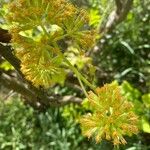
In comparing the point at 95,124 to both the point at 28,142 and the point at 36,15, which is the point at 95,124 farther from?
the point at 28,142

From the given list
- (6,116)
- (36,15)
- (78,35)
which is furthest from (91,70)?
(6,116)

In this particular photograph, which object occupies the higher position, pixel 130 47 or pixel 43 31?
pixel 130 47

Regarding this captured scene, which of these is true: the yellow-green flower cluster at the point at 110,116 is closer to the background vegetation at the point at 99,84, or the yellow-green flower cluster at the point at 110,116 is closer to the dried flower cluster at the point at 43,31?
the dried flower cluster at the point at 43,31

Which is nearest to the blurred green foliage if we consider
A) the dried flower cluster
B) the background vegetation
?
the background vegetation

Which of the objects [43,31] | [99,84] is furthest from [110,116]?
[99,84]

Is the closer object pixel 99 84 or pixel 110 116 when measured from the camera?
pixel 110 116

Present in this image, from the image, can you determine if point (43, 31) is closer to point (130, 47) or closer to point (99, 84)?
point (99, 84)
